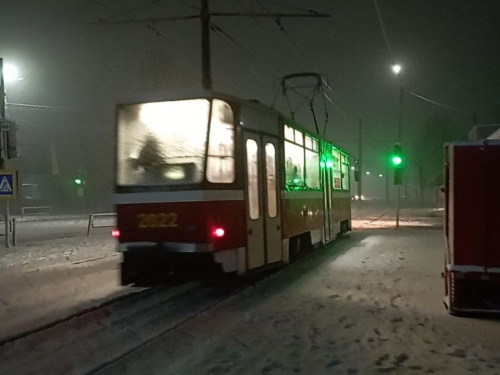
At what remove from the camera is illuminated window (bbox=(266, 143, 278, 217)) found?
12.0m

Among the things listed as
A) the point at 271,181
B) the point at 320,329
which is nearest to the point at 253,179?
the point at 271,181

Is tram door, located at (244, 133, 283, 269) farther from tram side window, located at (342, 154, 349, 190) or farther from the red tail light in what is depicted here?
tram side window, located at (342, 154, 349, 190)

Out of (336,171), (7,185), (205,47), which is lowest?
(7,185)

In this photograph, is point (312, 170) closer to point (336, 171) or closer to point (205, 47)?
point (336, 171)

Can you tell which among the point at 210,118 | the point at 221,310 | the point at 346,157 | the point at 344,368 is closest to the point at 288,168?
the point at 210,118

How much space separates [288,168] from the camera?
44.1 feet

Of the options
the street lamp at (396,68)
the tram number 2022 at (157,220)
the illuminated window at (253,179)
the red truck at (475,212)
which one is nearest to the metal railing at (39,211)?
the street lamp at (396,68)

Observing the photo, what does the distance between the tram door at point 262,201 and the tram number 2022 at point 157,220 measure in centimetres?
140

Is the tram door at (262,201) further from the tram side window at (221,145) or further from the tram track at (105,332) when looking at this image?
the tram track at (105,332)

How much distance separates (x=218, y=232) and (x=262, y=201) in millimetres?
1696

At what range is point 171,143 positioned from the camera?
10570mm

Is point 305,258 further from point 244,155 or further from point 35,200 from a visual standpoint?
point 35,200

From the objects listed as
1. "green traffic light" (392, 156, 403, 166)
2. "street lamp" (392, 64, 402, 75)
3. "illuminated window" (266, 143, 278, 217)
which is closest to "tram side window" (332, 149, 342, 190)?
"green traffic light" (392, 156, 403, 166)

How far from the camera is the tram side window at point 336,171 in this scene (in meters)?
20.6
